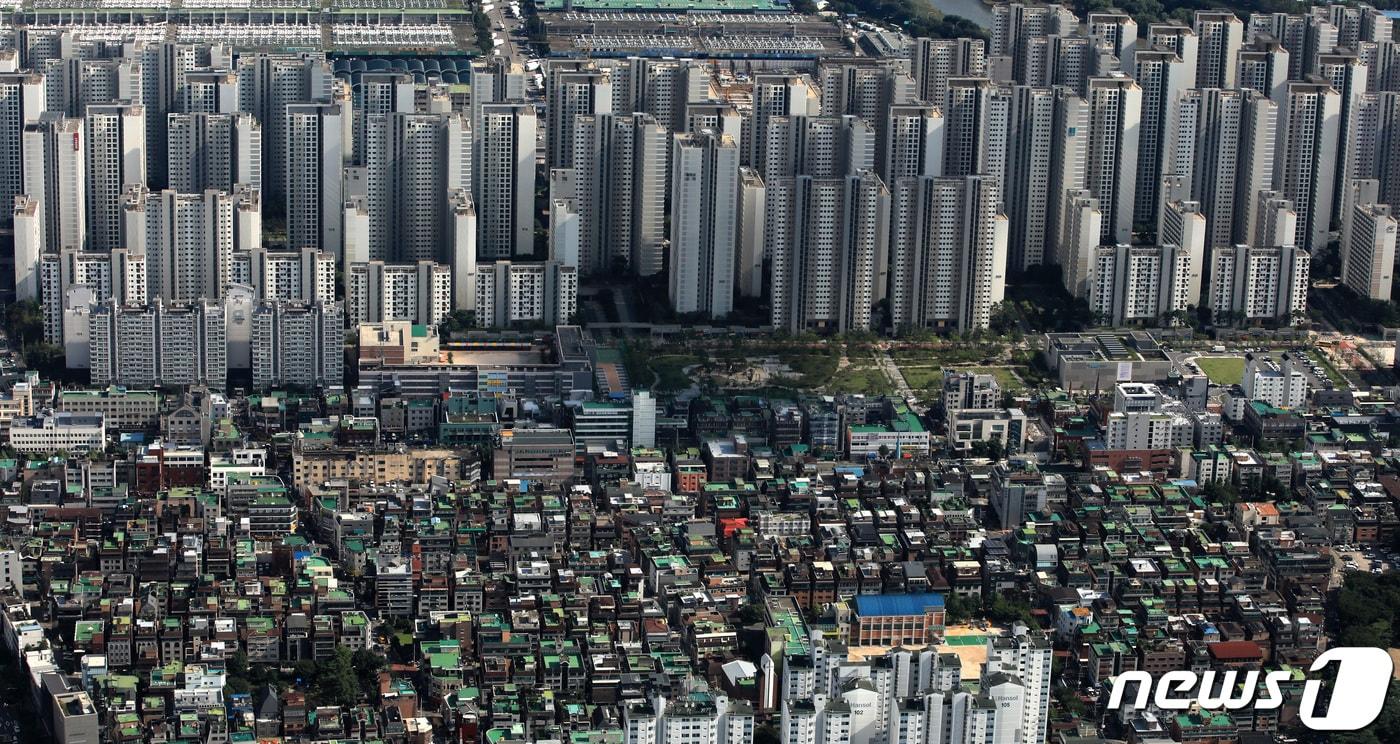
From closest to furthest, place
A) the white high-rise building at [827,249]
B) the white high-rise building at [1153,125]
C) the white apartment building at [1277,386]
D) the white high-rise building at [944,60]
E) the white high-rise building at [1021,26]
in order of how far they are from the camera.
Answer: the white apartment building at [1277,386] → the white high-rise building at [827,249] → the white high-rise building at [1153,125] → the white high-rise building at [944,60] → the white high-rise building at [1021,26]

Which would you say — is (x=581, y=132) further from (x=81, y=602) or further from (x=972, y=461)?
(x=81, y=602)

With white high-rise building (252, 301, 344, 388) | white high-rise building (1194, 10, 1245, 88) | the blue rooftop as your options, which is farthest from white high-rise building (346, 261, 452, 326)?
white high-rise building (1194, 10, 1245, 88)

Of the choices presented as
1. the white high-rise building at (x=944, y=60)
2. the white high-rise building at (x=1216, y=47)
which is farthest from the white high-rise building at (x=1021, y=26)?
the white high-rise building at (x=1216, y=47)

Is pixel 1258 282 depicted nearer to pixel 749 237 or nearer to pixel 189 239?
pixel 749 237

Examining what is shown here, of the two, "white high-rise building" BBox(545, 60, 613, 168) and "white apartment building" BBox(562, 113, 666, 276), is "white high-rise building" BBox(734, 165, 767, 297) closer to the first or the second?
"white apartment building" BBox(562, 113, 666, 276)

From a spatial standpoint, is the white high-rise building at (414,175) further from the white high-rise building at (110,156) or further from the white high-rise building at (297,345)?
the white high-rise building at (297,345)

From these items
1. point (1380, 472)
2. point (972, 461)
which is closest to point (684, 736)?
point (972, 461)
